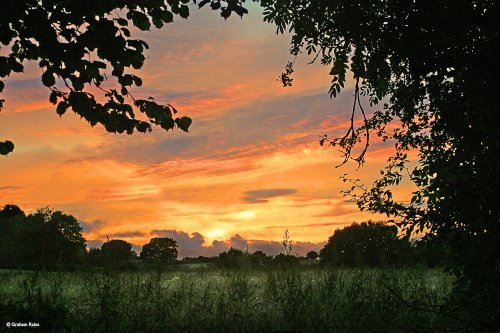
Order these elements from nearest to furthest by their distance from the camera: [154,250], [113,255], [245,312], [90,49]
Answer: [90,49], [245,312], [113,255], [154,250]

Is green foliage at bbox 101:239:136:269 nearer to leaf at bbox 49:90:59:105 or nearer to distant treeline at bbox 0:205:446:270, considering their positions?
distant treeline at bbox 0:205:446:270

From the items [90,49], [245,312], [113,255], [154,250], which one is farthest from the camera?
[154,250]

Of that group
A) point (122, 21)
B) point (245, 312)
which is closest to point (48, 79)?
point (122, 21)

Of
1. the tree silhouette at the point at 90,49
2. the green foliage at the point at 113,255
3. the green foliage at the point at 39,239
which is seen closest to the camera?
the tree silhouette at the point at 90,49

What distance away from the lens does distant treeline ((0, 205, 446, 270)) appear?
25.8 feet

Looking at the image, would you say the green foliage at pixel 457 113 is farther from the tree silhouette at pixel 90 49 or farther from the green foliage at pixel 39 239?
the green foliage at pixel 39 239

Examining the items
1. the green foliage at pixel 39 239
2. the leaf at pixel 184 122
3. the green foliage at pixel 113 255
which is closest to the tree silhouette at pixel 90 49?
the leaf at pixel 184 122

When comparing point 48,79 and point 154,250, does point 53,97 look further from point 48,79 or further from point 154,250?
point 154,250

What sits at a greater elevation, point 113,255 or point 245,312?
point 113,255

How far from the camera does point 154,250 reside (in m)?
69.5

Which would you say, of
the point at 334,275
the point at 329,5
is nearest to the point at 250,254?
the point at 334,275

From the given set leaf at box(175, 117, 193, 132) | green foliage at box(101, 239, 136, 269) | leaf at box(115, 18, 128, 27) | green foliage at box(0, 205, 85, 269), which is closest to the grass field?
green foliage at box(101, 239, 136, 269)

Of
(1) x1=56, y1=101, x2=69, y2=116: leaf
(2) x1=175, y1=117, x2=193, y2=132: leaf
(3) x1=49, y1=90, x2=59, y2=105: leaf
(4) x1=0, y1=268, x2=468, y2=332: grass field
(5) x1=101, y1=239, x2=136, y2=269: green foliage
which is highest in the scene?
(3) x1=49, y1=90, x2=59, y2=105: leaf

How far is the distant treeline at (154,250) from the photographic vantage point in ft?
25.8
